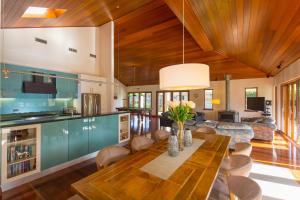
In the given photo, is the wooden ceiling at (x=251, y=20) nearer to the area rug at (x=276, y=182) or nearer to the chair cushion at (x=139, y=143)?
the chair cushion at (x=139, y=143)

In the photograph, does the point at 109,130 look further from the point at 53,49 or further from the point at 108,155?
the point at 53,49

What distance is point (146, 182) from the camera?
118 cm

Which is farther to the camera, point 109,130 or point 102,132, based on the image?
point 109,130

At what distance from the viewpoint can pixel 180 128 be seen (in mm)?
1975

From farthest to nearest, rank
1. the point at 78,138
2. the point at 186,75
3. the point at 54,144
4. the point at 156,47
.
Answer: the point at 156,47
the point at 78,138
the point at 54,144
the point at 186,75

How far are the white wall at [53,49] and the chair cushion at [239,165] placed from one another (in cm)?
439

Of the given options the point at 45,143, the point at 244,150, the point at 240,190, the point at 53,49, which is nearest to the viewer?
the point at 240,190

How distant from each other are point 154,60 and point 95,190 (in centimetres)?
641

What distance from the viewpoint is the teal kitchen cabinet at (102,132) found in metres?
3.38

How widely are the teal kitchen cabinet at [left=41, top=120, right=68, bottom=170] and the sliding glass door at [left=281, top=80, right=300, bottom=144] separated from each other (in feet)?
20.5

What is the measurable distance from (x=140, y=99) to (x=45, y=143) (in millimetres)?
9331

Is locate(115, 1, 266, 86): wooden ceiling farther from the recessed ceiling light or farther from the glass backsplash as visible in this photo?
the glass backsplash

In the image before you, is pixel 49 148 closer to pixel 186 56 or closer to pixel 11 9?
pixel 11 9

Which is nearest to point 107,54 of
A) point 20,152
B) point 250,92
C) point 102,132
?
point 102,132
